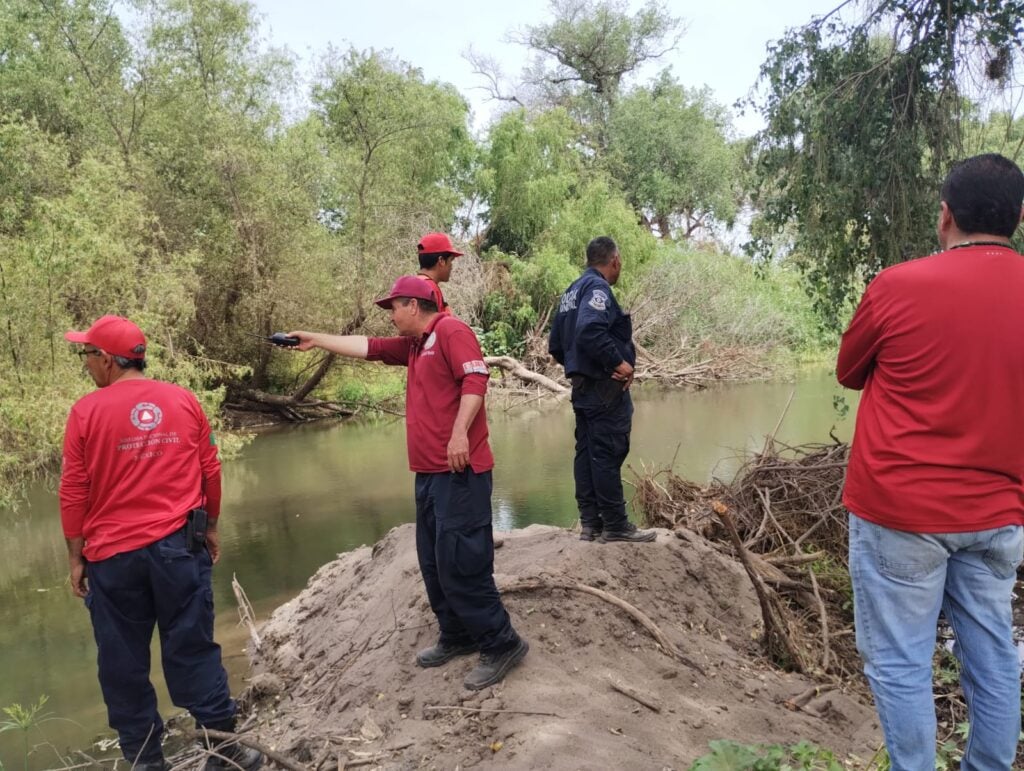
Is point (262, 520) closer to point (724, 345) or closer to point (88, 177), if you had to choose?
point (88, 177)

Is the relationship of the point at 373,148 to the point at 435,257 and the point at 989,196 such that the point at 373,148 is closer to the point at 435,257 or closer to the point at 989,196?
the point at 435,257

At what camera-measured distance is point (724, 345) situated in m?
22.0

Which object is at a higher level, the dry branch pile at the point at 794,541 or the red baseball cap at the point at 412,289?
the red baseball cap at the point at 412,289

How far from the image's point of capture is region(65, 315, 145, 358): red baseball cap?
3.47 meters

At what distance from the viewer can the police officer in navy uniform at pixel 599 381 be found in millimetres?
4738

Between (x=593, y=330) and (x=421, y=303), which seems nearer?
(x=421, y=303)

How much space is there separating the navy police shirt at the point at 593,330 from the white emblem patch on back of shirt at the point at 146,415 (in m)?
2.26

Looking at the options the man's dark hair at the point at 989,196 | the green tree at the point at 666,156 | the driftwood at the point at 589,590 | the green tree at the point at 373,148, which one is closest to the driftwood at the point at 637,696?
the driftwood at the point at 589,590

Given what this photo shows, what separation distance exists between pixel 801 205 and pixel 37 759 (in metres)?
6.57

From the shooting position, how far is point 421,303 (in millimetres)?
3684

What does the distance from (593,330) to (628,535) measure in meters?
1.34

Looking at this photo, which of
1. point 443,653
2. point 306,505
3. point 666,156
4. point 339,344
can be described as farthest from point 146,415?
point 666,156

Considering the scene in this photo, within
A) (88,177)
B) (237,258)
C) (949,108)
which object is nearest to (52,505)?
(88,177)

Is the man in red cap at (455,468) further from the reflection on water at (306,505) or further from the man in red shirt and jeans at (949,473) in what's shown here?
the reflection on water at (306,505)
